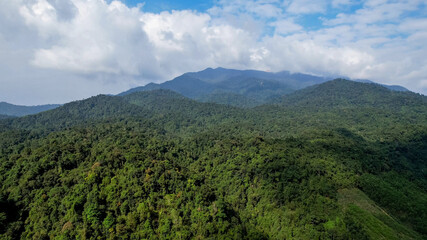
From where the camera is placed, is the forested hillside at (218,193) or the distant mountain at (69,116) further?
the distant mountain at (69,116)

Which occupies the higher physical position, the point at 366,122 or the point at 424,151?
the point at 366,122

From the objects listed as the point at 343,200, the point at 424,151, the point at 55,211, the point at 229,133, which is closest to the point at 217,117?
the point at 229,133

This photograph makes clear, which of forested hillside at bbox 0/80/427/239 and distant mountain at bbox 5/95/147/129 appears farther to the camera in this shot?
distant mountain at bbox 5/95/147/129

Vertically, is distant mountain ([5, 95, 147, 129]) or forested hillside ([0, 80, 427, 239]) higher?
distant mountain ([5, 95, 147, 129])

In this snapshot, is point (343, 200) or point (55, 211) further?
point (343, 200)

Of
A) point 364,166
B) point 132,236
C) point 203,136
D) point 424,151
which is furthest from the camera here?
point 203,136

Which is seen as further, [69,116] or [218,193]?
[69,116]

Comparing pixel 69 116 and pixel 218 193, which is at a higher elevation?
pixel 69 116

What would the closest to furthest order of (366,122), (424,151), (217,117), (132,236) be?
(132,236) → (424,151) → (366,122) → (217,117)

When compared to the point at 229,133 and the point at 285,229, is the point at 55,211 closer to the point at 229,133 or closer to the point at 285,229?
the point at 285,229

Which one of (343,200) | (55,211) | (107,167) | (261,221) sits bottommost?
(261,221)

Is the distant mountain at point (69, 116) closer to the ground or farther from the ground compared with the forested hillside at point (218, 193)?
farther from the ground
